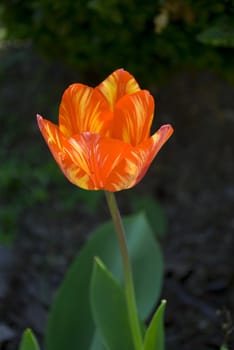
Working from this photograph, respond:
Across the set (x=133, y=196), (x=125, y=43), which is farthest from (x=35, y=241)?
(x=125, y=43)

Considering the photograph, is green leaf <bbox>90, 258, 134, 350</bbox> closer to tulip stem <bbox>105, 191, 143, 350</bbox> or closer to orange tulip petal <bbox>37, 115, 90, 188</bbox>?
tulip stem <bbox>105, 191, 143, 350</bbox>

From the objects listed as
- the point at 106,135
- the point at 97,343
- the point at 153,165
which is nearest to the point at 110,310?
the point at 97,343

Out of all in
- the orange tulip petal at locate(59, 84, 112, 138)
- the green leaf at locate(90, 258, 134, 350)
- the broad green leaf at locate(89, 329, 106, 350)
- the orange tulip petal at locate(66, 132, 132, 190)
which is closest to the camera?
the orange tulip petal at locate(66, 132, 132, 190)

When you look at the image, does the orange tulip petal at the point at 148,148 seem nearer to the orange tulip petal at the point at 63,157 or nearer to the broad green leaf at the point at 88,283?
the orange tulip petal at the point at 63,157

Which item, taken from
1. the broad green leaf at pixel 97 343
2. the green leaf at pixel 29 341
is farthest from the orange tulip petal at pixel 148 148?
the broad green leaf at pixel 97 343

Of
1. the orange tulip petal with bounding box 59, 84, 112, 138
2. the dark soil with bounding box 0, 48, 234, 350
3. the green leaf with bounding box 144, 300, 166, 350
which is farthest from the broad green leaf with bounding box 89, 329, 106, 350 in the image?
the orange tulip petal with bounding box 59, 84, 112, 138
